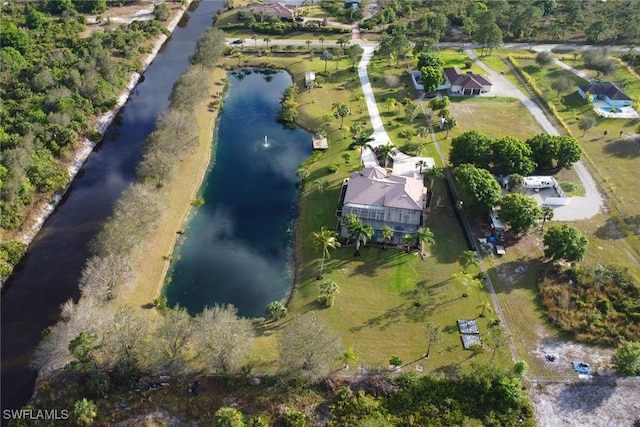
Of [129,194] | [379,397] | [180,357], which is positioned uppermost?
[129,194]

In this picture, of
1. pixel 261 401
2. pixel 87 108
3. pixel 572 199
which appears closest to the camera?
pixel 261 401

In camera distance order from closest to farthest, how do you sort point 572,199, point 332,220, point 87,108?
point 332,220 → point 572,199 → point 87,108

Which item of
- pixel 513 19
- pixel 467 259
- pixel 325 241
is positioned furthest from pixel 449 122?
pixel 513 19

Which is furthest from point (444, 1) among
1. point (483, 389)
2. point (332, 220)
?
point (483, 389)

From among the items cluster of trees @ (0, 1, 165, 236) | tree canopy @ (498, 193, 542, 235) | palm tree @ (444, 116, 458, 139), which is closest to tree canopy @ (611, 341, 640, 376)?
tree canopy @ (498, 193, 542, 235)

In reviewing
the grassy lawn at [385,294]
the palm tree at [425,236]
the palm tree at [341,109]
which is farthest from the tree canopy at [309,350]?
the palm tree at [341,109]

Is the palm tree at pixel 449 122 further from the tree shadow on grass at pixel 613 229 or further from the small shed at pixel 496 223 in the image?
the tree shadow on grass at pixel 613 229

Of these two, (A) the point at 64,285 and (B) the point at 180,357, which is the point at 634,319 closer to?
(B) the point at 180,357

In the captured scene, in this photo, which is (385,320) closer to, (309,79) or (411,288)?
(411,288)
